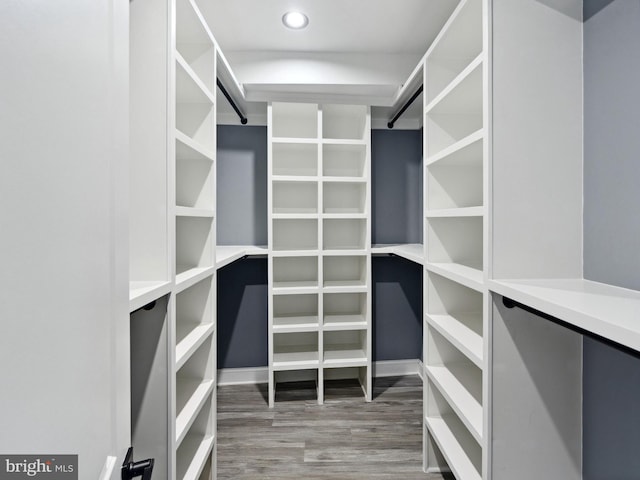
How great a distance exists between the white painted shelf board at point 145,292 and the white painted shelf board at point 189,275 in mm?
103

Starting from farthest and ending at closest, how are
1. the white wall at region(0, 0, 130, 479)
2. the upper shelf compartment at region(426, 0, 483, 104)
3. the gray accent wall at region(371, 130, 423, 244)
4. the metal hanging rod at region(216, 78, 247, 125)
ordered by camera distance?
the gray accent wall at region(371, 130, 423, 244) < the metal hanging rod at region(216, 78, 247, 125) < the upper shelf compartment at region(426, 0, 483, 104) < the white wall at region(0, 0, 130, 479)

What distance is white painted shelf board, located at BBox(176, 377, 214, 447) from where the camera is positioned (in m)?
1.16

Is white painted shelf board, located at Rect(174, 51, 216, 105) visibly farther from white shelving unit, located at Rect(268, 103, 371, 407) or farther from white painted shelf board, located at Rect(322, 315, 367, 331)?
white painted shelf board, located at Rect(322, 315, 367, 331)

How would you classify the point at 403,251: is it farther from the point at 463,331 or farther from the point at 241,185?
the point at 241,185

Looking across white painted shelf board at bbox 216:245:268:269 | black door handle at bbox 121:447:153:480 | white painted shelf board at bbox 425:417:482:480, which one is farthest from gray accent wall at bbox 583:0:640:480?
white painted shelf board at bbox 216:245:268:269

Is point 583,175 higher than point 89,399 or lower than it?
higher

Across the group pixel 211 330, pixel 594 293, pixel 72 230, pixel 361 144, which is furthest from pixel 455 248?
pixel 72 230

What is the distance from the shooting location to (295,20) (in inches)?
72.4

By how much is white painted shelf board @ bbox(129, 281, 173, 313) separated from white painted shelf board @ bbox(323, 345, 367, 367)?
5.20 feet

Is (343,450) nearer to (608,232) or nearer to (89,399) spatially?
(608,232)

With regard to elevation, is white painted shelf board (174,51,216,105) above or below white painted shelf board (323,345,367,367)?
above

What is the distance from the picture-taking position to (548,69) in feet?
3.38

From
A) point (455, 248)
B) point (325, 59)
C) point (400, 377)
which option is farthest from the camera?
point (400, 377)

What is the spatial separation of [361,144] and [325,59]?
2.02 feet
